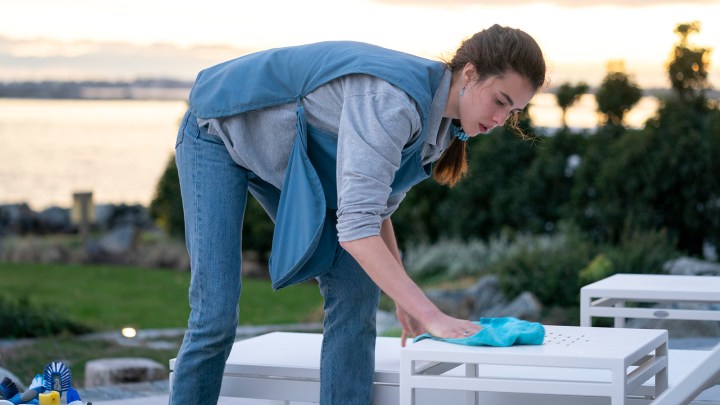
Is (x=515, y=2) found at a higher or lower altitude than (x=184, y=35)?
lower

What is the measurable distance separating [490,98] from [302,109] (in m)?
0.43

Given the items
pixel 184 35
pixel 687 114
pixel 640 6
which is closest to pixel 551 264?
pixel 687 114

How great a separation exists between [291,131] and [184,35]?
13.6 m

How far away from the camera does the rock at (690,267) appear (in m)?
6.17

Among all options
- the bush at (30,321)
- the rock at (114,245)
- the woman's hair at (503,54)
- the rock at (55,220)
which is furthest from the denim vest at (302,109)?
the rock at (55,220)

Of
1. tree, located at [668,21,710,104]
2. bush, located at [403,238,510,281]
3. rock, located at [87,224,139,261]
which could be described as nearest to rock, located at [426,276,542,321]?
bush, located at [403,238,510,281]

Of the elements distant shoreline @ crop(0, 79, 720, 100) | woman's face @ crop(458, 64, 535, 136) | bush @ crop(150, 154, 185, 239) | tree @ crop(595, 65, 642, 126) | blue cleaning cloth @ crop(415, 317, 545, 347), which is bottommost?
blue cleaning cloth @ crop(415, 317, 545, 347)

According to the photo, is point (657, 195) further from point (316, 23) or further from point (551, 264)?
point (316, 23)

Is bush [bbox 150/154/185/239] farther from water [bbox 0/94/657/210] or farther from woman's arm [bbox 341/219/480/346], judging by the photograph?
woman's arm [bbox 341/219/480/346]

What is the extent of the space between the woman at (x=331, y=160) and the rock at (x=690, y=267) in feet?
12.7

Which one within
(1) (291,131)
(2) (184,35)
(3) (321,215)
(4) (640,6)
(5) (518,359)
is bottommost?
(5) (518,359)

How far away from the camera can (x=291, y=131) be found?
8.25 feet

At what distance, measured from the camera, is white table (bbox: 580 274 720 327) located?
3257mm

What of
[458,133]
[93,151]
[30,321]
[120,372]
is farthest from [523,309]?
[93,151]
